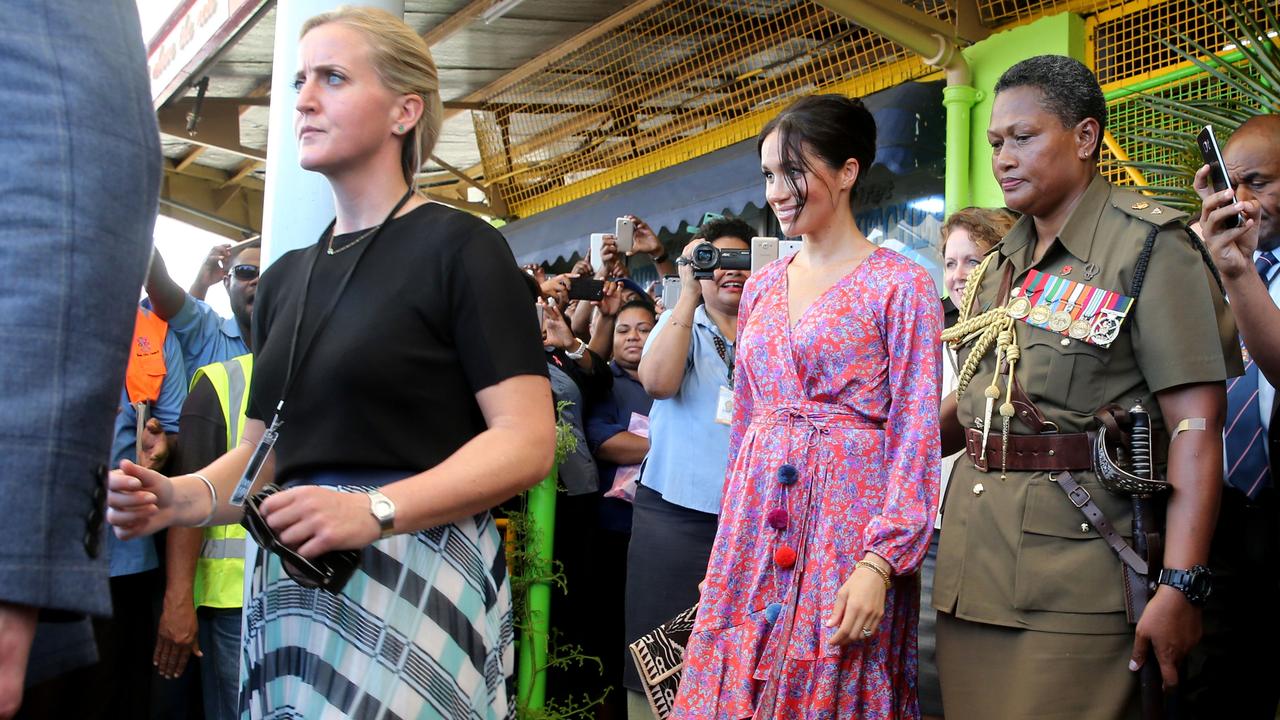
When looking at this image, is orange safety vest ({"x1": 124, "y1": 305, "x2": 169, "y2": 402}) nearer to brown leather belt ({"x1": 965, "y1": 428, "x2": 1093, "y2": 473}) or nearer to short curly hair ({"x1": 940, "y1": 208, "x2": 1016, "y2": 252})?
short curly hair ({"x1": 940, "y1": 208, "x2": 1016, "y2": 252})

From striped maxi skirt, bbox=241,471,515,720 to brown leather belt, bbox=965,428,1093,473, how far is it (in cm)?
128

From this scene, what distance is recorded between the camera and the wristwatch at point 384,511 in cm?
163

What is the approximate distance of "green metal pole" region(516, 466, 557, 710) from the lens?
14.4 feet

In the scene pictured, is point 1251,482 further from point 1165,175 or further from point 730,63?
point 730,63

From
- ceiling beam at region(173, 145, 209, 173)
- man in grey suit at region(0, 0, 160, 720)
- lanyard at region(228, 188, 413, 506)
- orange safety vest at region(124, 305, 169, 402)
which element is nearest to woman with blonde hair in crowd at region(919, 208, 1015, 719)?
Result: lanyard at region(228, 188, 413, 506)

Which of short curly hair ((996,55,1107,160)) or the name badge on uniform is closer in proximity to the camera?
the name badge on uniform

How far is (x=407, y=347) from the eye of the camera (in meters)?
1.85

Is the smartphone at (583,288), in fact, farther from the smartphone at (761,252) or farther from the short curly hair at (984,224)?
the short curly hair at (984,224)

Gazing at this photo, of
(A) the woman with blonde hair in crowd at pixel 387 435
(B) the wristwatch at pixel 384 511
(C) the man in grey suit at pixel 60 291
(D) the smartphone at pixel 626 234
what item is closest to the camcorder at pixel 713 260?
(D) the smartphone at pixel 626 234

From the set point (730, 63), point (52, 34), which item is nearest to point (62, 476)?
point (52, 34)

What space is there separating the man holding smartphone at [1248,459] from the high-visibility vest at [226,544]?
2748 millimetres

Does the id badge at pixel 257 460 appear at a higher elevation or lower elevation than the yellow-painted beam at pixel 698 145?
lower

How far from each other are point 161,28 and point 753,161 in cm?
443

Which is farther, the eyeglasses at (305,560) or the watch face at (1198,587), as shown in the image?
the watch face at (1198,587)
